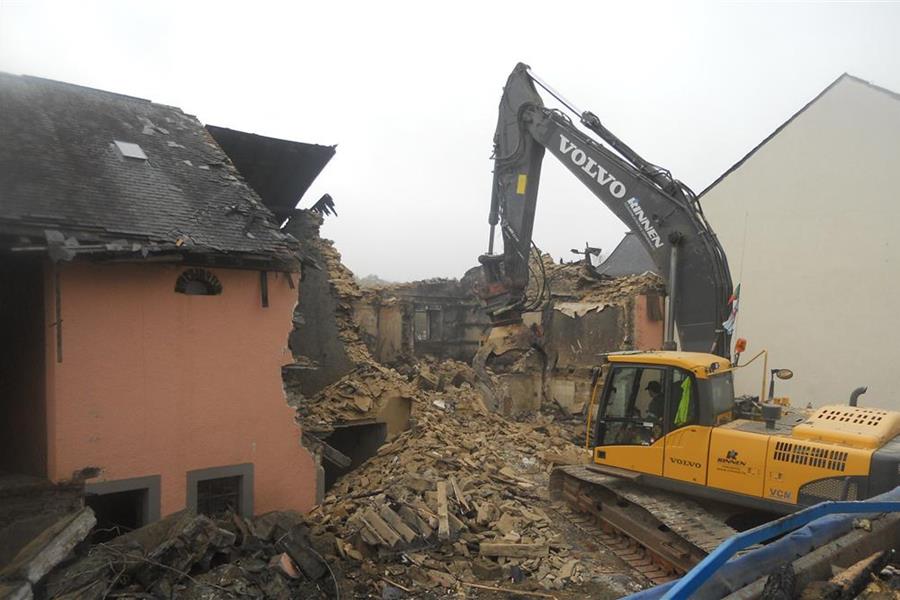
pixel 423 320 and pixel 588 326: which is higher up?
pixel 588 326

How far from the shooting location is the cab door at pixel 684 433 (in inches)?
253

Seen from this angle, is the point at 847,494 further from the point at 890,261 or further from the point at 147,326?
the point at 890,261

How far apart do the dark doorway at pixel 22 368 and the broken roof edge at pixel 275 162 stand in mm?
4129

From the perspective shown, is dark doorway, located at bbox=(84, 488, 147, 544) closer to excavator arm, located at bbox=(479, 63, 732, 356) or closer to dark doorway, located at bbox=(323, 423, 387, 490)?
dark doorway, located at bbox=(323, 423, 387, 490)

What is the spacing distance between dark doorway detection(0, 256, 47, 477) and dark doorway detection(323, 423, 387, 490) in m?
4.40

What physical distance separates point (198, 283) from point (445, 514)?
13.6 ft

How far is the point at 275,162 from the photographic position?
1077 cm

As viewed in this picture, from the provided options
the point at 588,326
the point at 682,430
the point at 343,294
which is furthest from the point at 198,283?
the point at 588,326

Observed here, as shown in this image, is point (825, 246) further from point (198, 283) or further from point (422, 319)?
point (198, 283)

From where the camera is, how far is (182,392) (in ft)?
24.3

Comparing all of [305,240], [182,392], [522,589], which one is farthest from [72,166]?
[522,589]

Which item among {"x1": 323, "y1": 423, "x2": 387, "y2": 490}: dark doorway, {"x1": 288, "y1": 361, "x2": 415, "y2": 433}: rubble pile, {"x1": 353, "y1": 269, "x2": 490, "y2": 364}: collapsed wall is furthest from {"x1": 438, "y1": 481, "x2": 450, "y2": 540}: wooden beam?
{"x1": 353, "y1": 269, "x2": 490, "y2": 364}: collapsed wall

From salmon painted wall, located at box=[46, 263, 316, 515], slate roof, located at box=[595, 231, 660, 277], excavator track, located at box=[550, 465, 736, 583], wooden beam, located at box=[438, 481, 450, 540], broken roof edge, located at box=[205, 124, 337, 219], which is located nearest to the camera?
excavator track, located at box=[550, 465, 736, 583]

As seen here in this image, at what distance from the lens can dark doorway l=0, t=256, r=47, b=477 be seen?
22.3 feet
